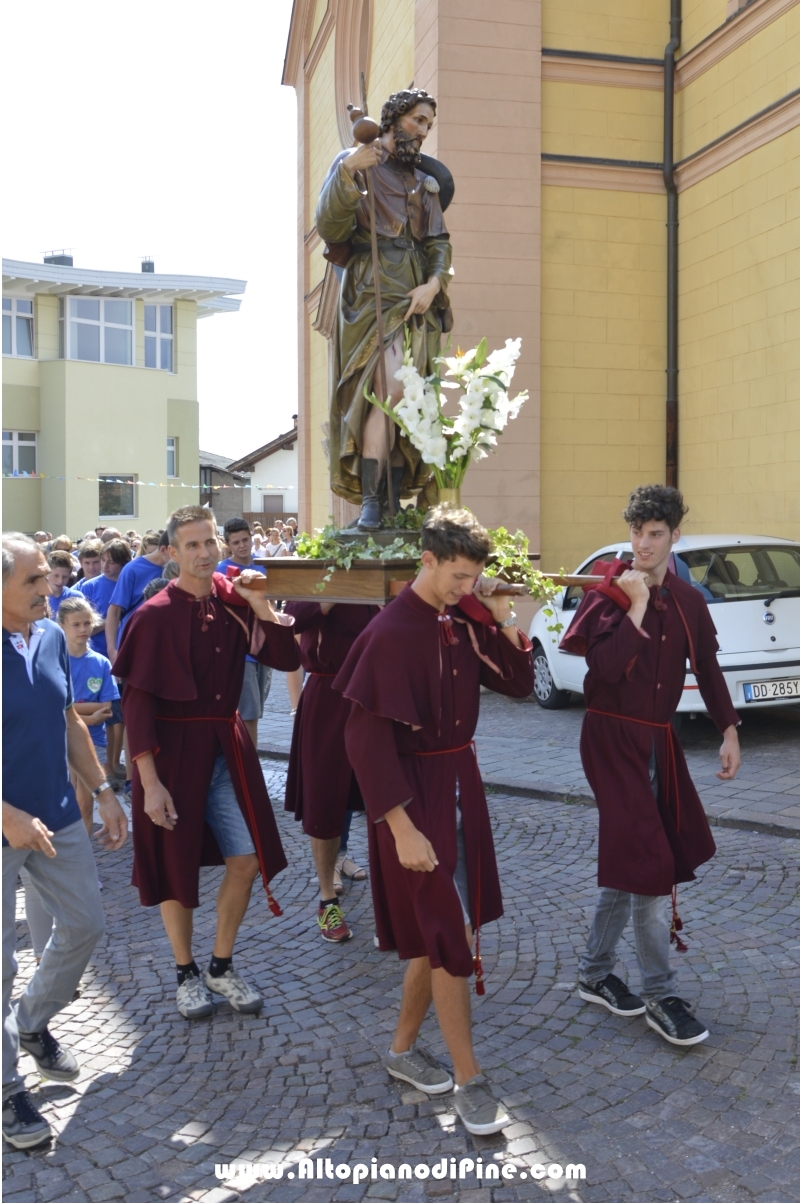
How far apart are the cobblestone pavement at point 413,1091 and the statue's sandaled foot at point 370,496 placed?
6.50ft

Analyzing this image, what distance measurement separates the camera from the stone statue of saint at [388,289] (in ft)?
16.8

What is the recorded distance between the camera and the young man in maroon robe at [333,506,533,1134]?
11.6 feet

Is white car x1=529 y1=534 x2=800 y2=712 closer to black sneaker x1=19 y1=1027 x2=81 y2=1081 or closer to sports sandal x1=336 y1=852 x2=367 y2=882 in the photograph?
sports sandal x1=336 y1=852 x2=367 y2=882

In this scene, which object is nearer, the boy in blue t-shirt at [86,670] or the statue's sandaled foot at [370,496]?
Answer: the statue's sandaled foot at [370,496]

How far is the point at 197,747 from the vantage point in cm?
449

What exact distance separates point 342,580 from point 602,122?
10.2 meters

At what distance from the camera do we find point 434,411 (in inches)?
176

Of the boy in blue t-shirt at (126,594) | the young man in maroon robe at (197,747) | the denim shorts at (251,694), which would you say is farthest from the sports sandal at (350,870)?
the boy in blue t-shirt at (126,594)

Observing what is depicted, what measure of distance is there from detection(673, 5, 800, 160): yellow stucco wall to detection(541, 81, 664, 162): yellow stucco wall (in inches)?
12.7

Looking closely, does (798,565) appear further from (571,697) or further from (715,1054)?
(715,1054)

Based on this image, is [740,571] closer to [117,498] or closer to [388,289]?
[388,289]

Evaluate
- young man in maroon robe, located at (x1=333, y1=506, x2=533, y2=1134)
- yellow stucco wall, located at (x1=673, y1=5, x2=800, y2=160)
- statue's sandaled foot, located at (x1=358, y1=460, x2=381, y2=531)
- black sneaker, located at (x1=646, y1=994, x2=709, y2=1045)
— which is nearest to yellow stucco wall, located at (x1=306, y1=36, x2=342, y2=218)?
yellow stucco wall, located at (x1=673, y1=5, x2=800, y2=160)

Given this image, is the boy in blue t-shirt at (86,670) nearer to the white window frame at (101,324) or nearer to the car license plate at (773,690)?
the car license plate at (773,690)

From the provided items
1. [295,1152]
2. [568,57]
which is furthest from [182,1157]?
[568,57]
